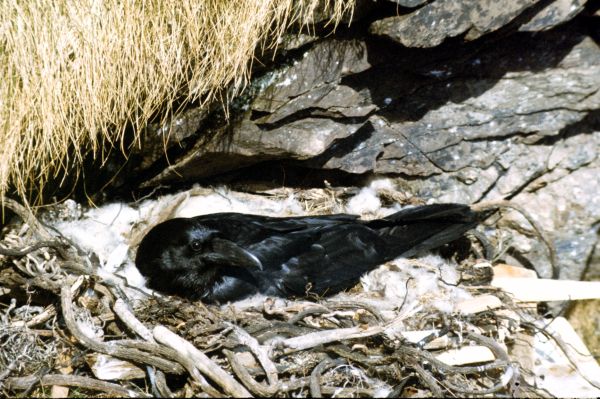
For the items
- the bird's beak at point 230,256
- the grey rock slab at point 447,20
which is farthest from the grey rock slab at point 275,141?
the grey rock slab at point 447,20

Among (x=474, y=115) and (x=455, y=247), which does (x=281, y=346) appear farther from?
(x=474, y=115)

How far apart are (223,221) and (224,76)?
2.81 ft

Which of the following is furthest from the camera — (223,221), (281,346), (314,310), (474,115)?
(474,115)

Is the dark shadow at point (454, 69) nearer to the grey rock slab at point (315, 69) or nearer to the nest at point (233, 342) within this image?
the grey rock slab at point (315, 69)

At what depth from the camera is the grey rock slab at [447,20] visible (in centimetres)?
394

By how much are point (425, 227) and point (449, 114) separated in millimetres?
750

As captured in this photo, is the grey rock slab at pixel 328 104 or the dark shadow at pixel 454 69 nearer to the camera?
the grey rock slab at pixel 328 104

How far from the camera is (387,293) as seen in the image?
4.17m

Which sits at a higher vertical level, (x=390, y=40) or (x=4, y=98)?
(x=390, y=40)

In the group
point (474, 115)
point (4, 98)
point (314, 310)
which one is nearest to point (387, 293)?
point (314, 310)

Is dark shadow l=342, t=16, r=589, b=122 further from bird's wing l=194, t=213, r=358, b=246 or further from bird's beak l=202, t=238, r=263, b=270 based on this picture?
bird's beak l=202, t=238, r=263, b=270

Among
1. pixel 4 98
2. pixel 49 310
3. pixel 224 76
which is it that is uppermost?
pixel 224 76

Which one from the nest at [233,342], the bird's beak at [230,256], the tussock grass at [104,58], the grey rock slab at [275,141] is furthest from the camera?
the grey rock slab at [275,141]

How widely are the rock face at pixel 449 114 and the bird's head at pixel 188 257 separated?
466 mm
